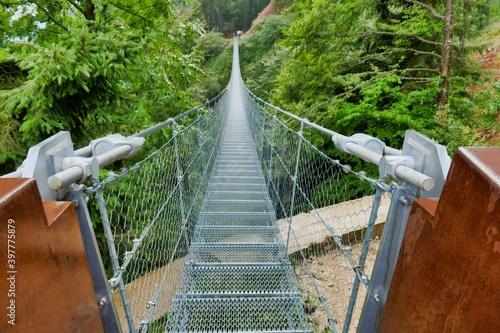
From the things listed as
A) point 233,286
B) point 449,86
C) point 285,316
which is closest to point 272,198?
point 233,286

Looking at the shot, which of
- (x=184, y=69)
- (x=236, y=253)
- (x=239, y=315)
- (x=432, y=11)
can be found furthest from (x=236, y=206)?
(x=432, y=11)

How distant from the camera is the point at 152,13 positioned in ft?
11.9

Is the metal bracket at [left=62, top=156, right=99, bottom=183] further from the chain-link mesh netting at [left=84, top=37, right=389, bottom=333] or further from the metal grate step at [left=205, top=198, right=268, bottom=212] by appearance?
the metal grate step at [left=205, top=198, right=268, bottom=212]

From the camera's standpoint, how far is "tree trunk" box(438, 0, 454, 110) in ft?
12.1

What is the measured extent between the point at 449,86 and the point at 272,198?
10.1 feet

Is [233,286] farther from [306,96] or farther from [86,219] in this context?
[306,96]

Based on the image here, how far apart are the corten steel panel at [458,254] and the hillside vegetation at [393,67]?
143 inches

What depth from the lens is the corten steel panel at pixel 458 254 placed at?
31cm

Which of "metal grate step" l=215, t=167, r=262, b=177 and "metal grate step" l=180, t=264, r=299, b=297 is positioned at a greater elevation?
"metal grate step" l=180, t=264, r=299, b=297

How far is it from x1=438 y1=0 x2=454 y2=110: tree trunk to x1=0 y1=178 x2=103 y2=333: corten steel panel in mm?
4361

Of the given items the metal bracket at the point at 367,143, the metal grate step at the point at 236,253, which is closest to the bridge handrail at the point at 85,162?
the metal bracket at the point at 367,143

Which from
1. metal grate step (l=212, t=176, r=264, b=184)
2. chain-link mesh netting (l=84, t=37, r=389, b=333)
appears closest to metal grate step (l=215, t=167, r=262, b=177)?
metal grate step (l=212, t=176, r=264, b=184)

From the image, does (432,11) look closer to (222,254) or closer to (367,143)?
(222,254)

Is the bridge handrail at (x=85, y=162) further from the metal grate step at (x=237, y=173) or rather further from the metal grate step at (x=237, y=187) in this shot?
the metal grate step at (x=237, y=173)
